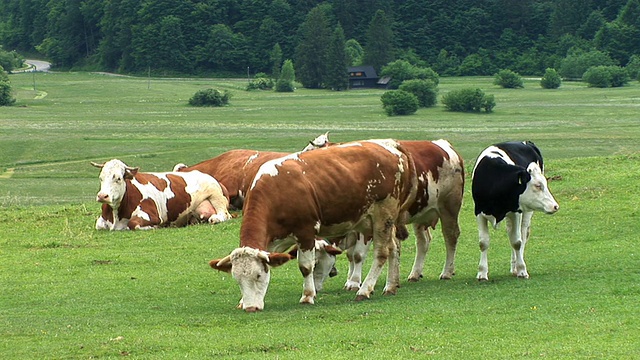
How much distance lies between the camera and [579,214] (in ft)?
69.8

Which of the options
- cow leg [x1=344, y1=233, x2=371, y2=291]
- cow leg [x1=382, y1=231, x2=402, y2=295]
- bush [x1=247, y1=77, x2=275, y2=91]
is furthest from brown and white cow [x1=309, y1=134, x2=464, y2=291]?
bush [x1=247, y1=77, x2=275, y2=91]

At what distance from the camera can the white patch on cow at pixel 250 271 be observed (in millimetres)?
12680

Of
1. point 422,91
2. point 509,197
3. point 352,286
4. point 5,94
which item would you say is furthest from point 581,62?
point 352,286

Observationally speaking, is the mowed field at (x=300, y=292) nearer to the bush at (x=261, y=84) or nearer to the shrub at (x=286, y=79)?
the shrub at (x=286, y=79)

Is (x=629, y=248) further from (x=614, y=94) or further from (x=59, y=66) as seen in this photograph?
(x=59, y=66)

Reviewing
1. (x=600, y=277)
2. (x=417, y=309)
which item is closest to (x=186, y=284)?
(x=417, y=309)

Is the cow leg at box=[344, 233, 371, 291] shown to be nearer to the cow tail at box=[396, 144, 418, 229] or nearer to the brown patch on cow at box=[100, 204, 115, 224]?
the cow tail at box=[396, 144, 418, 229]

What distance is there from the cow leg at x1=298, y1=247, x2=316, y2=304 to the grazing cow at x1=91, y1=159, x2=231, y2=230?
362 inches

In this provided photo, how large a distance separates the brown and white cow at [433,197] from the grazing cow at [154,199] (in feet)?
26.9

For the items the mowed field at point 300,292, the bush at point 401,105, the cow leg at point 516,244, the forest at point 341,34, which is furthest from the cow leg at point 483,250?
the forest at point 341,34

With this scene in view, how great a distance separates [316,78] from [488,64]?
76.5ft

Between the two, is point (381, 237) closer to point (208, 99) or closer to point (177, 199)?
point (177, 199)

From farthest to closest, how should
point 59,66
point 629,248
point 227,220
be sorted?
1. point 59,66
2. point 227,220
3. point 629,248

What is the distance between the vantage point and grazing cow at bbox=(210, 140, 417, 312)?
12.9 m
